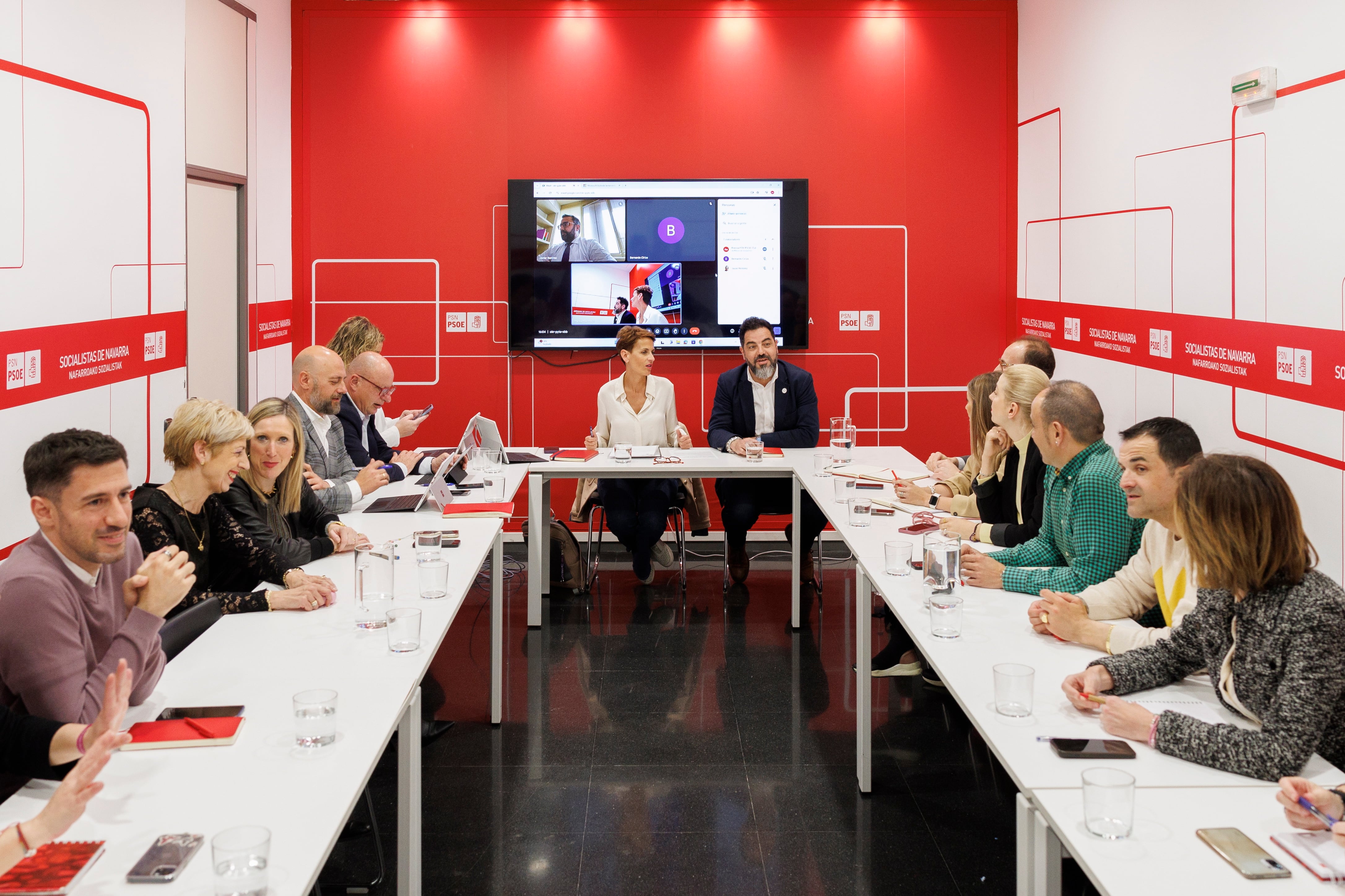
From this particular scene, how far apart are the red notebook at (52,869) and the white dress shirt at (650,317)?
5.53 meters

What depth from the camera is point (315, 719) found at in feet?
6.90

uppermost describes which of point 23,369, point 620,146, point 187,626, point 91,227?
point 620,146

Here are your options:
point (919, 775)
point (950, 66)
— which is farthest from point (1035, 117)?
point (919, 775)

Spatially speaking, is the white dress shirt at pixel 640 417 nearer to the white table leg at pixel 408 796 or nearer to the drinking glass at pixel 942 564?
the drinking glass at pixel 942 564

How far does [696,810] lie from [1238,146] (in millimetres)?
3294

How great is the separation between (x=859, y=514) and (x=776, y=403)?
2209 millimetres

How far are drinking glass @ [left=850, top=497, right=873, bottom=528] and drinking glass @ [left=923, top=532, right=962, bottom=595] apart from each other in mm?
1038

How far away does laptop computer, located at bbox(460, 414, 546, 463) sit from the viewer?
4883 millimetres

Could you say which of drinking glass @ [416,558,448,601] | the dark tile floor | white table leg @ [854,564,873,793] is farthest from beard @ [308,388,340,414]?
white table leg @ [854,564,873,793]

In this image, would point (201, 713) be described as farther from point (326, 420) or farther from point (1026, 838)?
point (326, 420)

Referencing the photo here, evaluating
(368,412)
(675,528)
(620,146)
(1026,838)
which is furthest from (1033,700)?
(620,146)

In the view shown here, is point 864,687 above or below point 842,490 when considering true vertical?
below

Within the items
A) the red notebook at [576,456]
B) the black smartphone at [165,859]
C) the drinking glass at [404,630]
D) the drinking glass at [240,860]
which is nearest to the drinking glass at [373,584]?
the drinking glass at [404,630]

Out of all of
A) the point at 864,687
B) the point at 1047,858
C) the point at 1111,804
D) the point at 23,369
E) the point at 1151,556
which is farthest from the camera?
the point at 23,369
